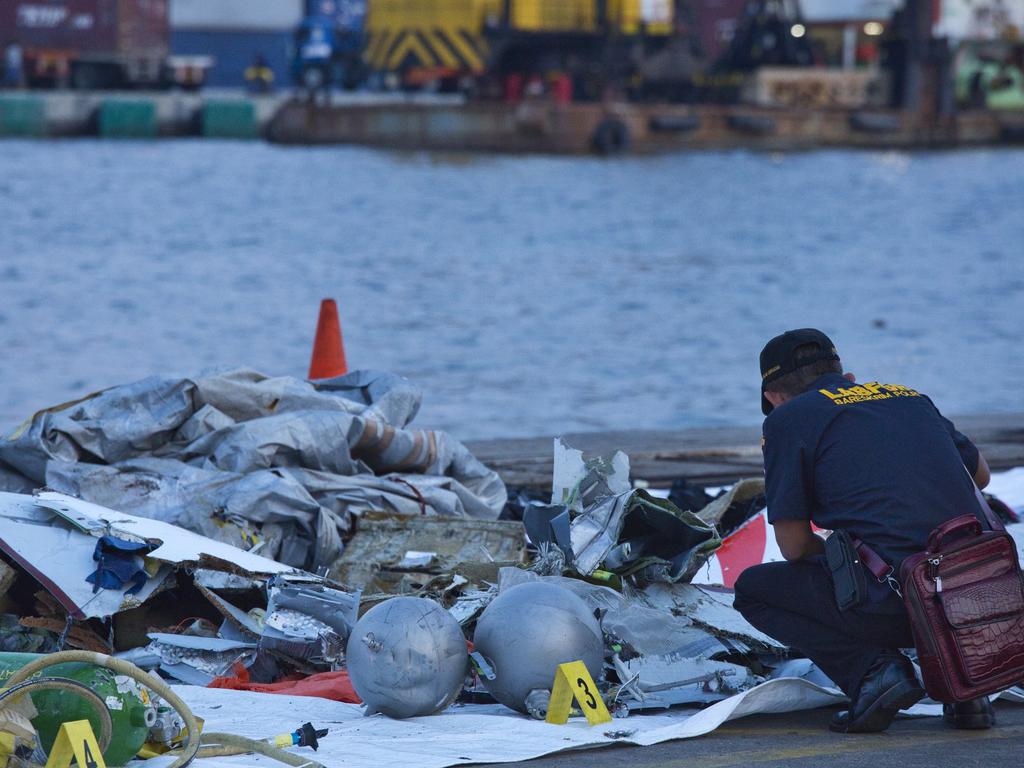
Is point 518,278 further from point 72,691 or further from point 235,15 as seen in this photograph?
point 235,15

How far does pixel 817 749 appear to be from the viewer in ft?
14.0

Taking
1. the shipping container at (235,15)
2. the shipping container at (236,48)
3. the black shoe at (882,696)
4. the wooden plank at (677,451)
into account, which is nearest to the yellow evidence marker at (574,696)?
the black shoe at (882,696)

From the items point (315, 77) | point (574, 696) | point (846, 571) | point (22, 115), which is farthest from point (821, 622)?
point (315, 77)

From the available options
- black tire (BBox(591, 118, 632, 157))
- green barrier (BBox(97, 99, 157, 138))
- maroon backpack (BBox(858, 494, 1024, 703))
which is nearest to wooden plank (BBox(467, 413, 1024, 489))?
maroon backpack (BBox(858, 494, 1024, 703))

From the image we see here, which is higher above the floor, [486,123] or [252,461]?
[486,123]

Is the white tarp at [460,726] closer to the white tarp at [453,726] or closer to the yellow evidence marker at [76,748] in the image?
the white tarp at [453,726]

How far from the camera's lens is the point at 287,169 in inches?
2244

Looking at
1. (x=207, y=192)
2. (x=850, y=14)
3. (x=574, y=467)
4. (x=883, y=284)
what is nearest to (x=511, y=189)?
(x=207, y=192)

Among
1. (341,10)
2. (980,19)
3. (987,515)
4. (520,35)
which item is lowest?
(987,515)

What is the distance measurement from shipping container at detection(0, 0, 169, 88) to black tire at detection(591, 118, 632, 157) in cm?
2246

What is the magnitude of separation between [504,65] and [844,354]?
1824 inches

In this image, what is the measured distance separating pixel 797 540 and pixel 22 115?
213ft

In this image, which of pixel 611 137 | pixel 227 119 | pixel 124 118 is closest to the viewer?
pixel 611 137

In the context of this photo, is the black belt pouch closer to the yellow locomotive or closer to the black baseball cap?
the black baseball cap
